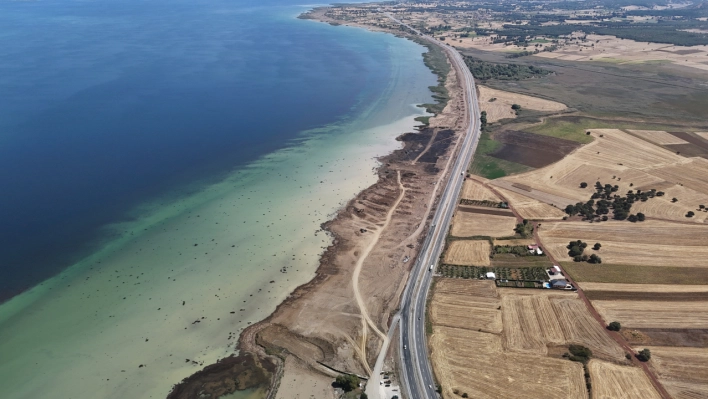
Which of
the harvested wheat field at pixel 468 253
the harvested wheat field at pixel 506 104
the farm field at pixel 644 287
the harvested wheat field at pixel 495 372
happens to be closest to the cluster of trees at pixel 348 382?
the harvested wheat field at pixel 495 372

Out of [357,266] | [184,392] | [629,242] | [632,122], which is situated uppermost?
[632,122]

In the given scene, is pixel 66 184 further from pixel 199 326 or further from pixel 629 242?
pixel 629 242

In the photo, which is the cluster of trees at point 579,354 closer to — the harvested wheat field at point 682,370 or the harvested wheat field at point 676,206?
the harvested wheat field at point 682,370

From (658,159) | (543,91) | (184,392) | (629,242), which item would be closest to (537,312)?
(629,242)

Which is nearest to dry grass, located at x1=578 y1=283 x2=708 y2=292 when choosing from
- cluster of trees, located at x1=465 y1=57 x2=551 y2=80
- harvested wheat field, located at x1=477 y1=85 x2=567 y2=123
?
harvested wheat field, located at x1=477 y1=85 x2=567 y2=123

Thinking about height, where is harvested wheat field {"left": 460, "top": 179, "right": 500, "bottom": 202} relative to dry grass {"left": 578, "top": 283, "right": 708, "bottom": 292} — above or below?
above

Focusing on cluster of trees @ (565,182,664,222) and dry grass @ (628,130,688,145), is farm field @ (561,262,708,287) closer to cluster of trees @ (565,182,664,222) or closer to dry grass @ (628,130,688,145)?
cluster of trees @ (565,182,664,222)
